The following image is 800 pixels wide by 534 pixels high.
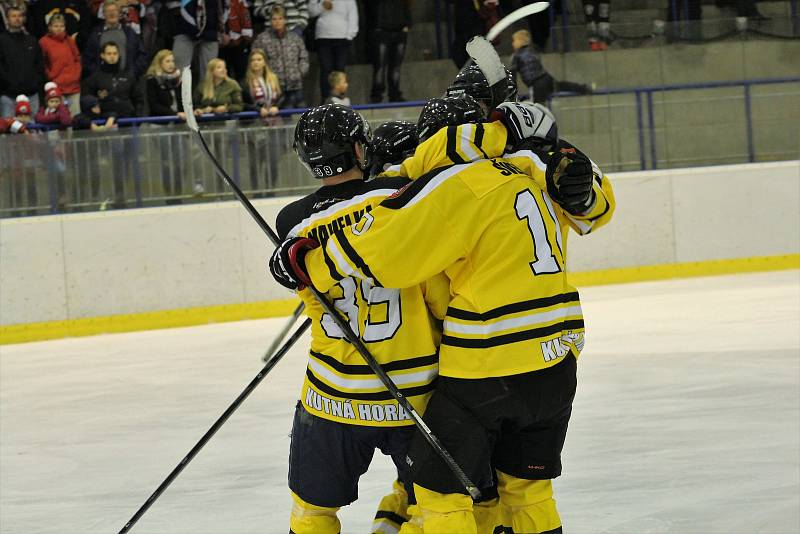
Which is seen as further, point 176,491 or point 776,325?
point 776,325

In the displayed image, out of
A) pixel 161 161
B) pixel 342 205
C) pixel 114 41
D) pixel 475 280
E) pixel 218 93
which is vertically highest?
pixel 114 41

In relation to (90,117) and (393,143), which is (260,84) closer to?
(90,117)

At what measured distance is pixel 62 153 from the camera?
29.0ft

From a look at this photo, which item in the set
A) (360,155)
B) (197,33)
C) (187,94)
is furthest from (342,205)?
(197,33)

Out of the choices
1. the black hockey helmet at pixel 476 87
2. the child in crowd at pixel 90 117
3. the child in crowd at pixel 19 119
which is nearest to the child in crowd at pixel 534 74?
the child in crowd at pixel 90 117

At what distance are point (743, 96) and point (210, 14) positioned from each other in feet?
14.3

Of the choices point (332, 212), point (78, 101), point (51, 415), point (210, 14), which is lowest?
point (51, 415)

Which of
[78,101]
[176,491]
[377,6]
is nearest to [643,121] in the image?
[377,6]

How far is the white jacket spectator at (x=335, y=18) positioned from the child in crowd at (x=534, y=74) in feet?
5.03

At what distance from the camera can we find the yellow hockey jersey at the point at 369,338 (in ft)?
8.82

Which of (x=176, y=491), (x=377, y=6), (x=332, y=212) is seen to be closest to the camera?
(x=332, y=212)

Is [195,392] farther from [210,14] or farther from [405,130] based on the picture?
[210,14]

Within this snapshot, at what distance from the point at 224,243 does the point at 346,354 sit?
634 cm

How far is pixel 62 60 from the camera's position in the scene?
31.5ft
